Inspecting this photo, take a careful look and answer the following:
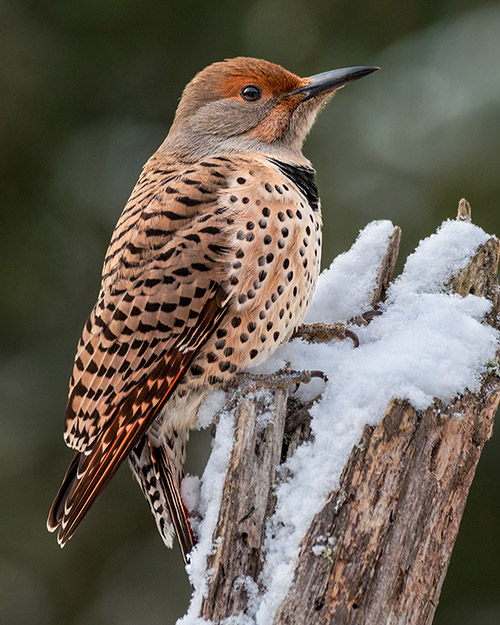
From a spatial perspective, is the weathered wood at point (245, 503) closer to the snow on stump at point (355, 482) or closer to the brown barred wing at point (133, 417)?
the snow on stump at point (355, 482)

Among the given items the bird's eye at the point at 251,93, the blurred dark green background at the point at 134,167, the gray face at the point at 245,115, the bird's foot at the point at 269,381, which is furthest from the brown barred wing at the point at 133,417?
the blurred dark green background at the point at 134,167

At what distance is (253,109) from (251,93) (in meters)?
0.07

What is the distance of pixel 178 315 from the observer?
2809 mm

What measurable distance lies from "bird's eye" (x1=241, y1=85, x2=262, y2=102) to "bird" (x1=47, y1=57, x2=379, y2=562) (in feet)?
1.72

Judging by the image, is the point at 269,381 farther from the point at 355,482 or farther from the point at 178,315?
the point at 355,482

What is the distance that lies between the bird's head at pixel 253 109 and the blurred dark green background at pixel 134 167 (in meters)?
1.75

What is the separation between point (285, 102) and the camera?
11.7ft

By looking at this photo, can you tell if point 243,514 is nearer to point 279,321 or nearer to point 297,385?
point 297,385

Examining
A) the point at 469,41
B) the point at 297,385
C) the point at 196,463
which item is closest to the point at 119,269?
the point at 297,385

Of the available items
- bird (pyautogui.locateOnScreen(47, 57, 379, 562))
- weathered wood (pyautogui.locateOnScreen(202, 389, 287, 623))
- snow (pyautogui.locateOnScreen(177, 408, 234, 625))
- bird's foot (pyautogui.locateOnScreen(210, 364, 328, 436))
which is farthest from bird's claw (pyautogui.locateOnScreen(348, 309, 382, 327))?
snow (pyautogui.locateOnScreen(177, 408, 234, 625))

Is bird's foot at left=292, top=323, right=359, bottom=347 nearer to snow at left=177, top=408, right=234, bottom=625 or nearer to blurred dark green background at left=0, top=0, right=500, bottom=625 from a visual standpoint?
snow at left=177, top=408, right=234, bottom=625

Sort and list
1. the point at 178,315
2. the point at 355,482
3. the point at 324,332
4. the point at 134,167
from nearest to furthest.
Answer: the point at 355,482
the point at 178,315
the point at 324,332
the point at 134,167

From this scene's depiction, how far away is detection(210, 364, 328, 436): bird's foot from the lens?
2.70 m

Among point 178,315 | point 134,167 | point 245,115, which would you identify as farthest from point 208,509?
point 134,167
